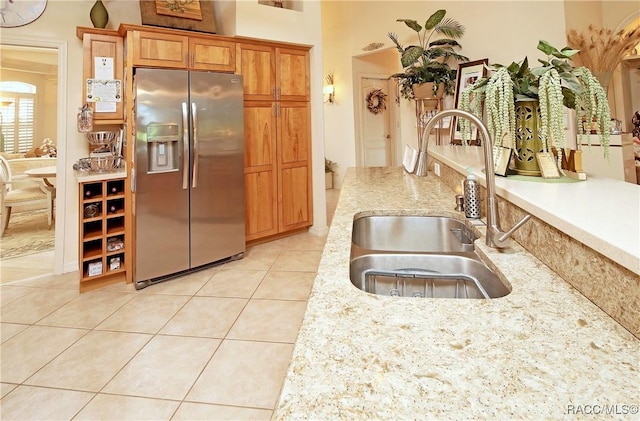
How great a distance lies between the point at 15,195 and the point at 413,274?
16.9 ft

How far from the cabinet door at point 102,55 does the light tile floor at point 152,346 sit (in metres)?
1.48

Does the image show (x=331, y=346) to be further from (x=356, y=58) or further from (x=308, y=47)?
(x=356, y=58)

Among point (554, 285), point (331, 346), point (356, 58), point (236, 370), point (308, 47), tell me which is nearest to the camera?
point (331, 346)

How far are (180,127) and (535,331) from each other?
2.82m

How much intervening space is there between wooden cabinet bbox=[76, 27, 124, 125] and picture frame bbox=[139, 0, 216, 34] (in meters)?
0.32

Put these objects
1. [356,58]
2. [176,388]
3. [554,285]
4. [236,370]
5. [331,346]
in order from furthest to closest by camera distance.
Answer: [356,58]
[236,370]
[176,388]
[554,285]
[331,346]

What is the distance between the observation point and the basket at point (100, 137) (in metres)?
2.83

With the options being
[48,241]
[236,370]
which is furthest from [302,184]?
[48,241]

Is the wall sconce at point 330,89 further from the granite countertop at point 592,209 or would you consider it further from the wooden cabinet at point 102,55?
the granite countertop at point 592,209

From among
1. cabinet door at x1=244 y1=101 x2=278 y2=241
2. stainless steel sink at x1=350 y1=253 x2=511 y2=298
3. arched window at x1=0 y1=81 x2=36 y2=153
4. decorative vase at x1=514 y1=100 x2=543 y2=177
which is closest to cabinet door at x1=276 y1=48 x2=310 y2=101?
cabinet door at x1=244 y1=101 x2=278 y2=241

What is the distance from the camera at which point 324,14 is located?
652 cm

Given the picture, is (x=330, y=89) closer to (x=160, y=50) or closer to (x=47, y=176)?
(x=160, y=50)

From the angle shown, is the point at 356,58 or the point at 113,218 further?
the point at 356,58

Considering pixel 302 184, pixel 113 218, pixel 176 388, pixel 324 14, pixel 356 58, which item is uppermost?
pixel 324 14
